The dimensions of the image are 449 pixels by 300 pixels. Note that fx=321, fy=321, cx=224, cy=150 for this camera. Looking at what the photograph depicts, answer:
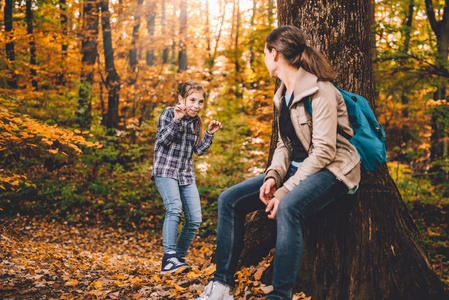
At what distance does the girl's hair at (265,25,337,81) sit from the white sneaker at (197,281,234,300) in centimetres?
176

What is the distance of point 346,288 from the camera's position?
2453 mm

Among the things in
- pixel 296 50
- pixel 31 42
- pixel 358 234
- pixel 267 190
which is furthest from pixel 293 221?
pixel 31 42

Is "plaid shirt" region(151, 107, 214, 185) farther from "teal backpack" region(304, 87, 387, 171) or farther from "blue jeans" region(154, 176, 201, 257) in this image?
"teal backpack" region(304, 87, 387, 171)

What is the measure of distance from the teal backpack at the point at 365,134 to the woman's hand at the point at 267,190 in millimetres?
597

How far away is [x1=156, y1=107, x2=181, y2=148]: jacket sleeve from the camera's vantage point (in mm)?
3623

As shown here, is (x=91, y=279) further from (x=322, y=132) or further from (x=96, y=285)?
Result: (x=322, y=132)

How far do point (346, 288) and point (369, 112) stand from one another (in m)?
1.35

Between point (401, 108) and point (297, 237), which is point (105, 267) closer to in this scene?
point (297, 237)

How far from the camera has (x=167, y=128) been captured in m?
3.63

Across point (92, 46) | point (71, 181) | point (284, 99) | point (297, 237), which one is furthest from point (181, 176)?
point (92, 46)

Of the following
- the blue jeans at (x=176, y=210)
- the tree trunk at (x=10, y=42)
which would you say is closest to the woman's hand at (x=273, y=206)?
the blue jeans at (x=176, y=210)

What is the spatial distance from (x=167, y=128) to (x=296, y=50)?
5.71 feet

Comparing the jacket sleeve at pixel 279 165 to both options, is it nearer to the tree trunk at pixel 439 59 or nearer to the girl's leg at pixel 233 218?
the girl's leg at pixel 233 218

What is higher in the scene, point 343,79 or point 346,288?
point 343,79
